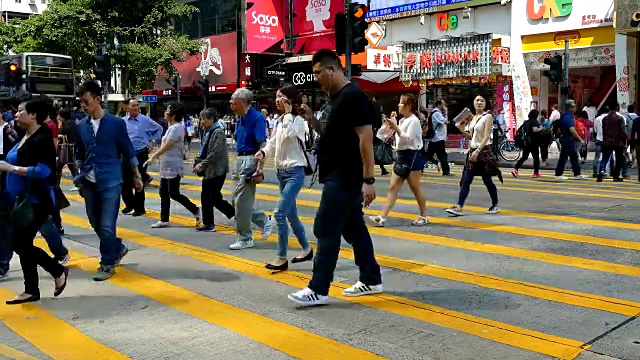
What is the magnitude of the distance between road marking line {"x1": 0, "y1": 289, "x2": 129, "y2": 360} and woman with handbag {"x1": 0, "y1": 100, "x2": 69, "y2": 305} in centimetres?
25

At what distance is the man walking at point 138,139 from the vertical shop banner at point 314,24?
19.3m

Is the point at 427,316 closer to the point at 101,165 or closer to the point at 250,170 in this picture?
the point at 250,170

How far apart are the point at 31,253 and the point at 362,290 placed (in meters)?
2.64

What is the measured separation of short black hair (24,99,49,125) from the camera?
534 centimetres

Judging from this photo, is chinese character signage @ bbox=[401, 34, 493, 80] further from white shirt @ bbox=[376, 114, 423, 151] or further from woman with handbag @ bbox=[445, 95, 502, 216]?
white shirt @ bbox=[376, 114, 423, 151]

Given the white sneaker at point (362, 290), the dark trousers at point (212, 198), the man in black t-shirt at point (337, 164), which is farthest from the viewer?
the dark trousers at point (212, 198)

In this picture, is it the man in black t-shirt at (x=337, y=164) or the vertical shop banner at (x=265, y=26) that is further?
the vertical shop banner at (x=265, y=26)

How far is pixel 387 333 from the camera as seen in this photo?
450cm

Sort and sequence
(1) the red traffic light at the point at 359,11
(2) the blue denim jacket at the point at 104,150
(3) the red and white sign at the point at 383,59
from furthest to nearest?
(3) the red and white sign at the point at 383,59 → (1) the red traffic light at the point at 359,11 → (2) the blue denim jacket at the point at 104,150

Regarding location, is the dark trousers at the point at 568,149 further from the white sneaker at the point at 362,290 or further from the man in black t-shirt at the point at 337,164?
the man in black t-shirt at the point at 337,164

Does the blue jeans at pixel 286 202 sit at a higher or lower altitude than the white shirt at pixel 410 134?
lower

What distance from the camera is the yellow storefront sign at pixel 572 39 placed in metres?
22.3

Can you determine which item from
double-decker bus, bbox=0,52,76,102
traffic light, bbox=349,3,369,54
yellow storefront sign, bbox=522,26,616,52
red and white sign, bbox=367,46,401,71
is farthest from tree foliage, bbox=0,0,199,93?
traffic light, bbox=349,3,369,54

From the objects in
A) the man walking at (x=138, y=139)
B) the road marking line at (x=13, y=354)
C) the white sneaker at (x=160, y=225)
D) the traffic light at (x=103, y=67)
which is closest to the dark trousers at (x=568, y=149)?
the man walking at (x=138, y=139)
